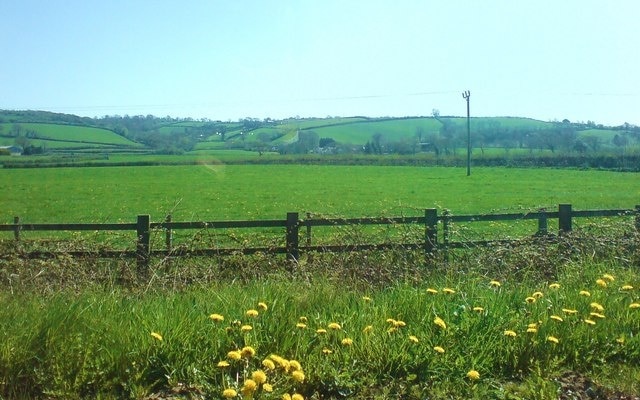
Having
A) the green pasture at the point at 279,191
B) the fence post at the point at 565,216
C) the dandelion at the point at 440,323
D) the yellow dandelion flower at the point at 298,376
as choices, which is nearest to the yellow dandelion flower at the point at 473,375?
the dandelion at the point at 440,323

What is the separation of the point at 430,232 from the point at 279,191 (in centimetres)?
3613

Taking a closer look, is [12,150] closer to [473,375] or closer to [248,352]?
[248,352]

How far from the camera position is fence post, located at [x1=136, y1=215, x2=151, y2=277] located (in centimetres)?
1021

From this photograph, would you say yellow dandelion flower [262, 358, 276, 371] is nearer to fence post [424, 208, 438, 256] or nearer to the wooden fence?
the wooden fence

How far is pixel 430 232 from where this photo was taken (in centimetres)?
1084

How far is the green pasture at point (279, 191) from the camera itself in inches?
1309

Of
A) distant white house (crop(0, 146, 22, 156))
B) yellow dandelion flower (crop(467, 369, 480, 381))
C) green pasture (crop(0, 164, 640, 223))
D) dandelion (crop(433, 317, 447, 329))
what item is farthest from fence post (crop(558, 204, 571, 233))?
distant white house (crop(0, 146, 22, 156))

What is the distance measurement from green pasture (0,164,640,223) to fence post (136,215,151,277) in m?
12.2

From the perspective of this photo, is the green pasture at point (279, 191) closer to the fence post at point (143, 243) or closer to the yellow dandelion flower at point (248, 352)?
the fence post at point (143, 243)

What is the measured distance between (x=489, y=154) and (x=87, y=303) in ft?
212

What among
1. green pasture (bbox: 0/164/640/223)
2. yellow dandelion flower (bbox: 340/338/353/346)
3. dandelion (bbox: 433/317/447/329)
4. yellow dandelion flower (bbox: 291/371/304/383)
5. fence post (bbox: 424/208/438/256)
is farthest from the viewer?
green pasture (bbox: 0/164/640/223)

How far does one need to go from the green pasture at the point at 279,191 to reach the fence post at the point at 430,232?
34.6ft

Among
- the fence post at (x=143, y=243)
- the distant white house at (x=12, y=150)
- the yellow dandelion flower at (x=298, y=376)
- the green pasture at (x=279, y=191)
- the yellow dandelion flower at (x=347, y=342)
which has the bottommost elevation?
the green pasture at (x=279, y=191)

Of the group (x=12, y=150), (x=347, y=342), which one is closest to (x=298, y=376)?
(x=347, y=342)
